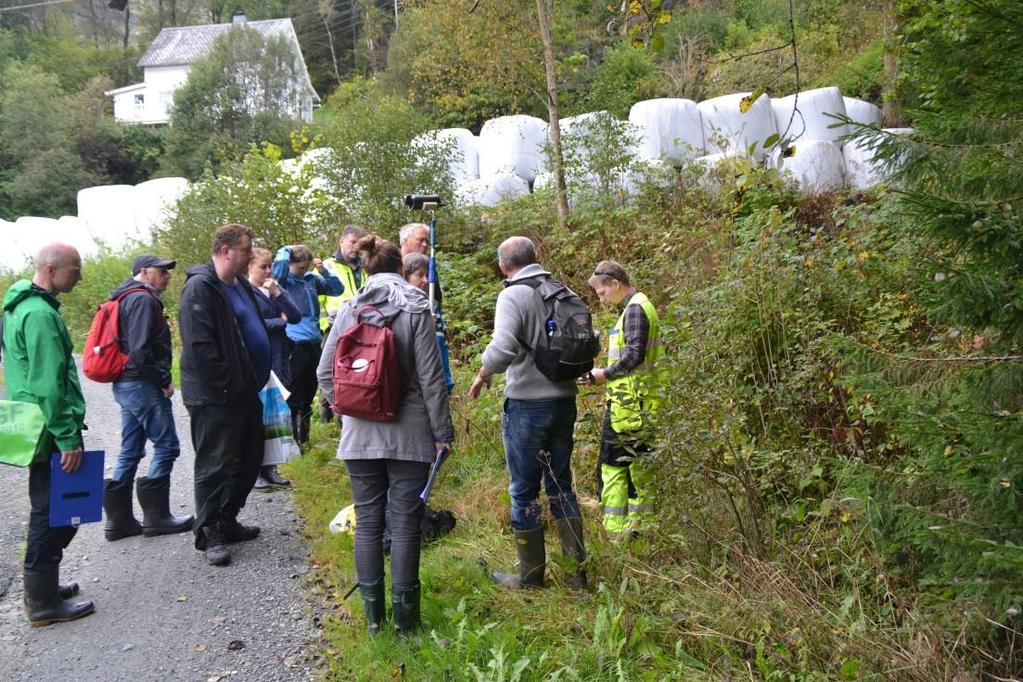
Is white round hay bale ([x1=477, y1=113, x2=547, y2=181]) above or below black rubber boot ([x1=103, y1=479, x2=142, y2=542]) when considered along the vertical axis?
above

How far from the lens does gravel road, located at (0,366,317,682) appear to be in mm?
4418

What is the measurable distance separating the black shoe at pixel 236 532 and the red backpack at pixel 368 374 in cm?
215

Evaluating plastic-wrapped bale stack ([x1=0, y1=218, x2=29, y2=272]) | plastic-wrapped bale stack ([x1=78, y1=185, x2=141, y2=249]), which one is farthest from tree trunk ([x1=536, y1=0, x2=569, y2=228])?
plastic-wrapped bale stack ([x1=0, y1=218, x2=29, y2=272])

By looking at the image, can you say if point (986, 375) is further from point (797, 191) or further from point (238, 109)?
point (238, 109)

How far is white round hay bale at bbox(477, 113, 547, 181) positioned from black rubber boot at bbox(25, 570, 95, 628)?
14275 mm

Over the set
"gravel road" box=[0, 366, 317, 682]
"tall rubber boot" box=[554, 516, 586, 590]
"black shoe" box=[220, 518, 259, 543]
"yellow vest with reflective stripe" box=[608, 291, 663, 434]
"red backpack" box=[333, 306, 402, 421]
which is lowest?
"gravel road" box=[0, 366, 317, 682]

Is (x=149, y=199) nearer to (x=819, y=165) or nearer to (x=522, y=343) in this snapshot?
(x=819, y=165)

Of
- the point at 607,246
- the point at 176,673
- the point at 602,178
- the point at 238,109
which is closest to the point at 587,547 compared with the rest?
the point at 176,673

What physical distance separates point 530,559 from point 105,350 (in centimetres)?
318

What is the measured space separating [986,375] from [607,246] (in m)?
9.57

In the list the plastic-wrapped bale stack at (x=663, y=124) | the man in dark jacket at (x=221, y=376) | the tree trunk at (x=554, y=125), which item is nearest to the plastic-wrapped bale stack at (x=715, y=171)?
the tree trunk at (x=554, y=125)

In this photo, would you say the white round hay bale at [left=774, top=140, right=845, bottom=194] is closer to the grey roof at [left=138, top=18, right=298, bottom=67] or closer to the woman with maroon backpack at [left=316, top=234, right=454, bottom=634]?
the woman with maroon backpack at [left=316, top=234, right=454, bottom=634]

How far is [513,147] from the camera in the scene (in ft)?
60.5

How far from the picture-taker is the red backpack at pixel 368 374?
4234 millimetres
